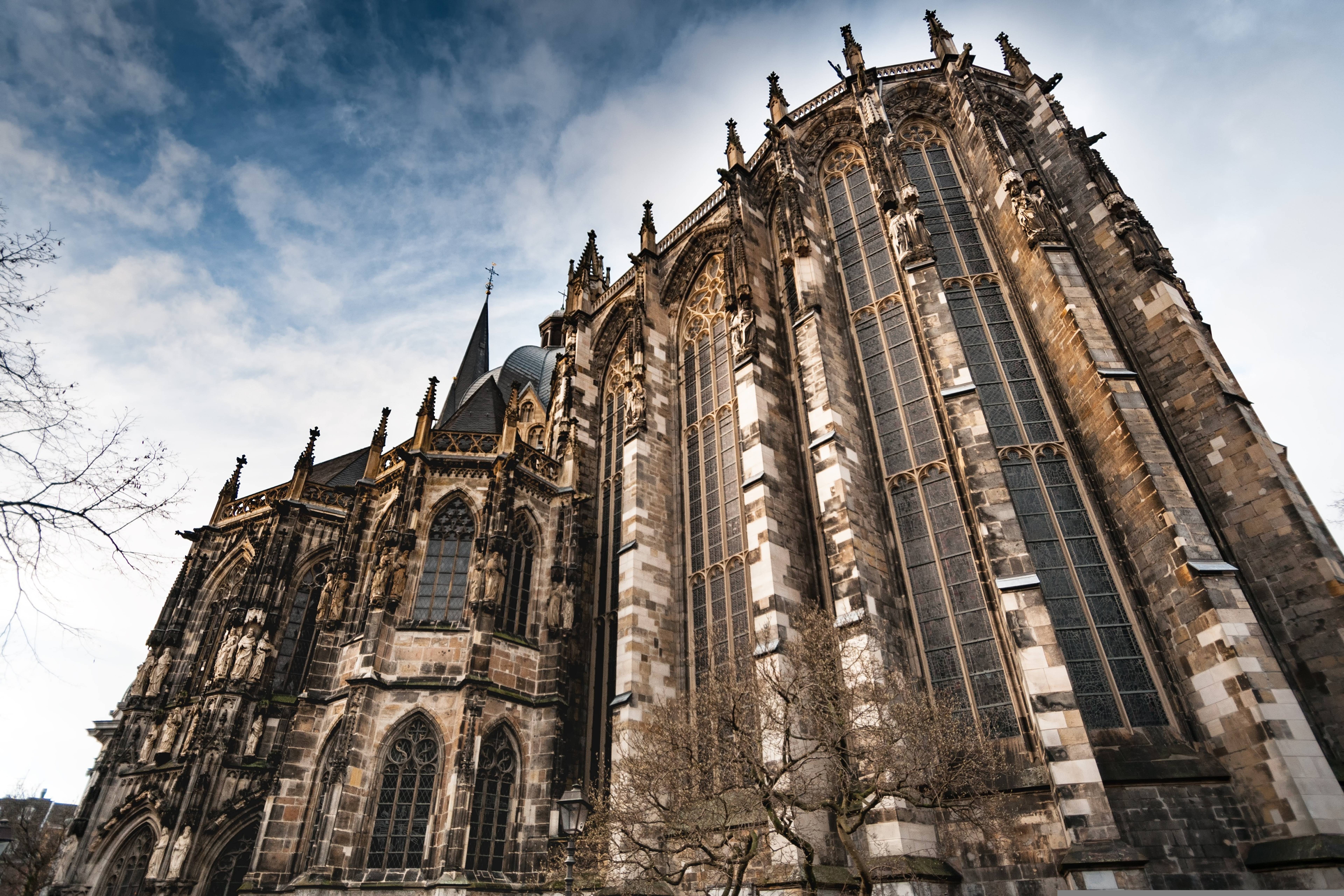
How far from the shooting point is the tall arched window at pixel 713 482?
15711 mm

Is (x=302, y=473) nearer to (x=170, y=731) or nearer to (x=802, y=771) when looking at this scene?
(x=170, y=731)

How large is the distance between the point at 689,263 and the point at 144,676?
20.5m

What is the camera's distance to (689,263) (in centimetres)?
2284

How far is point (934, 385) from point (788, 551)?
455 centimetres

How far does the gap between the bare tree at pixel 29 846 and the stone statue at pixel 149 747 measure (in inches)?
120

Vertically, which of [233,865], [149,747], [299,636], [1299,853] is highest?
[299,636]

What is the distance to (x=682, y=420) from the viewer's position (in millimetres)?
20266

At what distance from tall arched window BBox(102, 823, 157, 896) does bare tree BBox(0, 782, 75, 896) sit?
1.89 metres

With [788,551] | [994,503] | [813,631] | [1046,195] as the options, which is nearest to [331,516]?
[788,551]

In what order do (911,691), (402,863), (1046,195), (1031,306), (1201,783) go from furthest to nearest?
1. (1046,195)
2. (1031,306)
3. (402,863)
4. (911,691)
5. (1201,783)

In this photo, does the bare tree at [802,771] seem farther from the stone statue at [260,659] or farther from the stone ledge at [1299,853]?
the stone statue at [260,659]

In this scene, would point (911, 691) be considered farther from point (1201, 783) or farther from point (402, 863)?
point (402, 863)

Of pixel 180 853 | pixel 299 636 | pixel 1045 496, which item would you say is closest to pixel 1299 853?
pixel 1045 496

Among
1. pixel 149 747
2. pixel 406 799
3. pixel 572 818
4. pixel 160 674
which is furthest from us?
pixel 160 674
